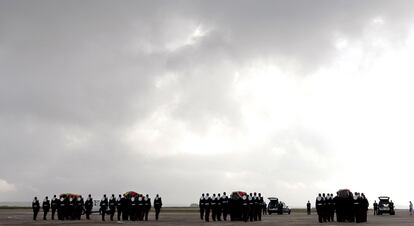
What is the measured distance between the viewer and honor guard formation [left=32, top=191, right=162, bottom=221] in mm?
39438

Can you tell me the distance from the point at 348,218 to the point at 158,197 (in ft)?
47.3

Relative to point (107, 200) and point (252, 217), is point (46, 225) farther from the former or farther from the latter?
point (252, 217)

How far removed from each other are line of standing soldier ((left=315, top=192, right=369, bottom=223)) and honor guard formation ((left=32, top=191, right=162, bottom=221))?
12.4m

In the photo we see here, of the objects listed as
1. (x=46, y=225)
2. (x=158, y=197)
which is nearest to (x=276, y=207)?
(x=158, y=197)

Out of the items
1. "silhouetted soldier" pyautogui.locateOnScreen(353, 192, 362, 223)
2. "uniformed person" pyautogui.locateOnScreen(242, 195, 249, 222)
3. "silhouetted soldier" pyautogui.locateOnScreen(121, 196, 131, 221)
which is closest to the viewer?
"silhouetted soldier" pyautogui.locateOnScreen(353, 192, 362, 223)

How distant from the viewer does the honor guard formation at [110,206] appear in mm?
39438

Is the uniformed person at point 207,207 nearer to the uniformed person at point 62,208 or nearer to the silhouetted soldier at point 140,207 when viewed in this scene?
the silhouetted soldier at point 140,207

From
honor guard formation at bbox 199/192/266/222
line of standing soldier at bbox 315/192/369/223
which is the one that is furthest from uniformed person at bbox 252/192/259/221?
line of standing soldier at bbox 315/192/369/223

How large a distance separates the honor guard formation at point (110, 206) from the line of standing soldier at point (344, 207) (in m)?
12.4

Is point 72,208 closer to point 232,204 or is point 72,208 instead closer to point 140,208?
point 140,208

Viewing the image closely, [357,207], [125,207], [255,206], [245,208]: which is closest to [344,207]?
[357,207]

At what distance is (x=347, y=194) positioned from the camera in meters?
36.8

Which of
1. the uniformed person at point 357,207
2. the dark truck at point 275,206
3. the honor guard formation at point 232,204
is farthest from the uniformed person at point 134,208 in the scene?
the dark truck at point 275,206

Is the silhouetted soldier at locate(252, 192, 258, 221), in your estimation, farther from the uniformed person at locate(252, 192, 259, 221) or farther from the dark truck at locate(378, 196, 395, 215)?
the dark truck at locate(378, 196, 395, 215)
